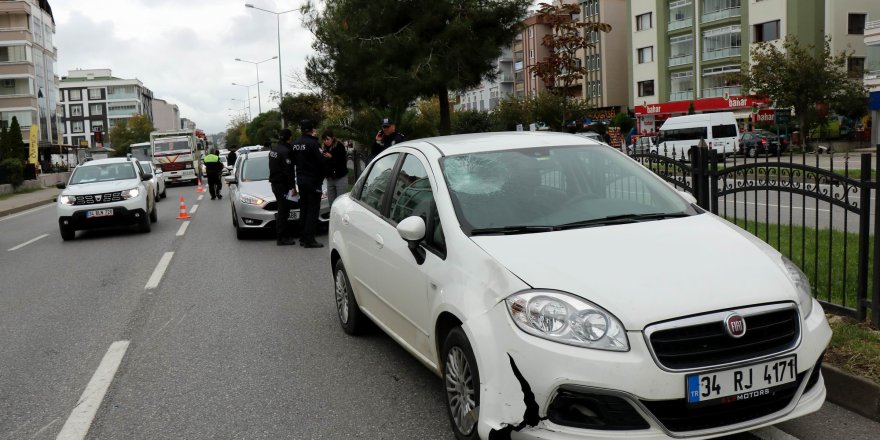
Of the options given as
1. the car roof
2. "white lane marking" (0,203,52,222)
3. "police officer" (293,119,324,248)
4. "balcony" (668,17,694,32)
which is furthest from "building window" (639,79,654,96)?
the car roof

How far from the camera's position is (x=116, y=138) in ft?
424

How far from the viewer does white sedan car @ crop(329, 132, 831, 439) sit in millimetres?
3391

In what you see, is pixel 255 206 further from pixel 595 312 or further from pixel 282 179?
pixel 595 312

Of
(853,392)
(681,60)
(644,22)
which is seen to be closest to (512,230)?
(853,392)

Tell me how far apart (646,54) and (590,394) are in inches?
2588

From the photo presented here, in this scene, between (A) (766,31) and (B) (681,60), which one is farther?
(B) (681,60)

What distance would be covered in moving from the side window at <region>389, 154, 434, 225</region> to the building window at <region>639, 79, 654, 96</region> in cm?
6277

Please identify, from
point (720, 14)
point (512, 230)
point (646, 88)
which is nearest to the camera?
point (512, 230)

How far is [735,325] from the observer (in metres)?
3.43

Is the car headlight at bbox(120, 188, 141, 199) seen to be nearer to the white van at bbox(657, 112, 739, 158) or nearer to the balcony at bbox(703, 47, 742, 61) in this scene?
the white van at bbox(657, 112, 739, 158)

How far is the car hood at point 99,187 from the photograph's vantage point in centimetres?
1502

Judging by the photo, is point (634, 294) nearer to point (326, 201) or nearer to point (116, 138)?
point (326, 201)

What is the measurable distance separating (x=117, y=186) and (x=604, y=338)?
13710mm

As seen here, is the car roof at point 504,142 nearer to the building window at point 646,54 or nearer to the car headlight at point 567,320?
the car headlight at point 567,320
